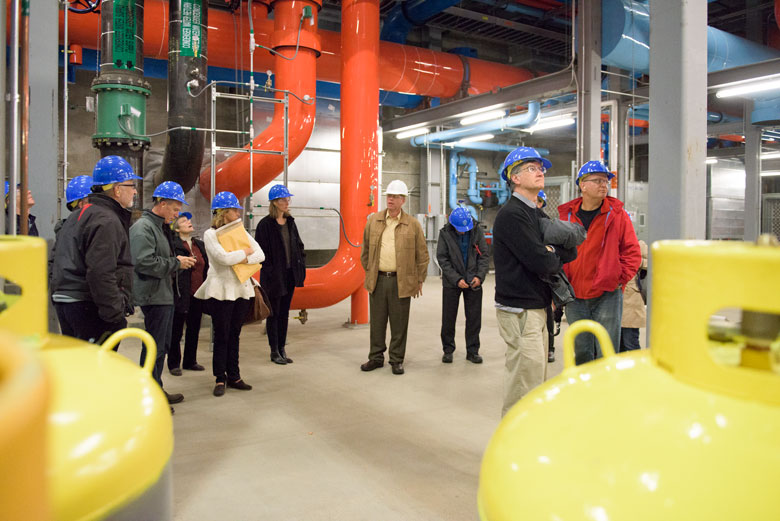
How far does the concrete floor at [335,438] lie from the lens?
8.86 feet

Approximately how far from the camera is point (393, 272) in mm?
5168

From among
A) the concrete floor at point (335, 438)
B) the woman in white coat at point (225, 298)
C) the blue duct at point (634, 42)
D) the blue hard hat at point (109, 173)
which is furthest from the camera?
the blue duct at point (634, 42)

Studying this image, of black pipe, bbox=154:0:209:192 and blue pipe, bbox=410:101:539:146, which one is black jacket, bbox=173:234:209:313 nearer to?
black pipe, bbox=154:0:209:192

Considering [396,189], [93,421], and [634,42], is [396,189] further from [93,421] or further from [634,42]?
[93,421]

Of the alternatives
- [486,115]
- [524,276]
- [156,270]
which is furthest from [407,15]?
[524,276]

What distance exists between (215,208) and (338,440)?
7.27ft

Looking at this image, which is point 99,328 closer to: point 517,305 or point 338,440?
point 338,440

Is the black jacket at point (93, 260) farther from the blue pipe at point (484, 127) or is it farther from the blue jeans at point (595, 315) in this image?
the blue pipe at point (484, 127)

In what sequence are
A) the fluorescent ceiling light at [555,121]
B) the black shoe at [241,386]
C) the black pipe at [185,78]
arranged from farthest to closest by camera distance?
the fluorescent ceiling light at [555,121], the black pipe at [185,78], the black shoe at [241,386]

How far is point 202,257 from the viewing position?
498cm

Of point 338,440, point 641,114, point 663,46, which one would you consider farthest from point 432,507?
point 641,114

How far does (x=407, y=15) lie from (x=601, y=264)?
8.12 m

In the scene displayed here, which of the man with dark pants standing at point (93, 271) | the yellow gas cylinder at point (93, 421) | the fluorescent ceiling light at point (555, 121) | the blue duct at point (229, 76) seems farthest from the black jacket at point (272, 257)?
the fluorescent ceiling light at point (555, 121)

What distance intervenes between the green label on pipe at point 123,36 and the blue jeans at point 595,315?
5.11 metres
